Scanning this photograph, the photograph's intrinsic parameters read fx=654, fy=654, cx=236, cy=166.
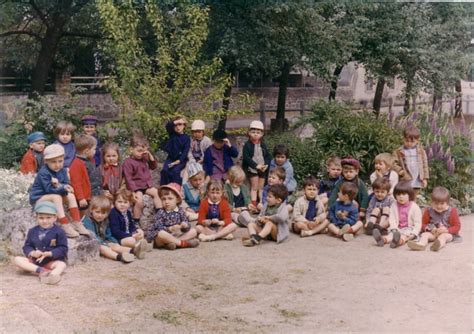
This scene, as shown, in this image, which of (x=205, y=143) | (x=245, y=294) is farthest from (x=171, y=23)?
(x=245, y=294)

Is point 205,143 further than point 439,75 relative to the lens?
No

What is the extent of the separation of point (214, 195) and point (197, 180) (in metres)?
0.84

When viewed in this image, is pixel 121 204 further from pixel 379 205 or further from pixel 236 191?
pixel 379 205

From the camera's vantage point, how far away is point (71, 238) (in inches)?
271

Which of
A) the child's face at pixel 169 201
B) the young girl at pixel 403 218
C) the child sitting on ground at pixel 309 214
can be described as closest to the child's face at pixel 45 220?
the child's face at pixel 169 201

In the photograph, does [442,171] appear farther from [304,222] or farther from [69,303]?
[69,303]

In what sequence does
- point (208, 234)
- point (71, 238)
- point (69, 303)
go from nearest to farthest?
1. point (69, 303)
2. point (71, 238)
3. point (208, 234)

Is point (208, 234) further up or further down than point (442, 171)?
further down

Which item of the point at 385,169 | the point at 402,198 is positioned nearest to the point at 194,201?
the point at 385,169

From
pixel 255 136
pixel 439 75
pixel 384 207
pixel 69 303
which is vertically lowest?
pixel 69 303

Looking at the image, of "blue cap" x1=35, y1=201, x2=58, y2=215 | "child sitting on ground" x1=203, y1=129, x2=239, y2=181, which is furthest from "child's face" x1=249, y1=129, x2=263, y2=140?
"blue cap" x1=35, y1=201, x2=58, y2=215

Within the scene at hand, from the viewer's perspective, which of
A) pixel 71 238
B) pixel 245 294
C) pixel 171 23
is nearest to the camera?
pixel 245 294

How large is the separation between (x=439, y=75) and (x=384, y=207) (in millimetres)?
13417

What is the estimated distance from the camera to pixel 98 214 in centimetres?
731
